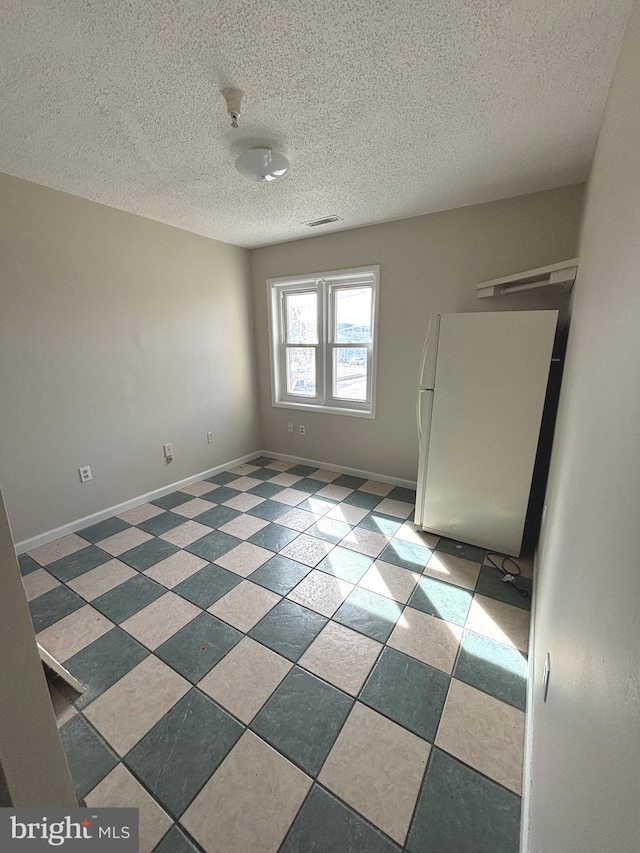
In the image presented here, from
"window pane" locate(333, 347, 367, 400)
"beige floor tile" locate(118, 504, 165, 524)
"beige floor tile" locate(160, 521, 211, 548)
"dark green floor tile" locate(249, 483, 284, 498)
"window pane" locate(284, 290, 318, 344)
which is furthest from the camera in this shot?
"window pane" locate(284, 290, 318, 344)

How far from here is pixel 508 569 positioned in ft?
7.14

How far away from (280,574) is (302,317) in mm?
2787

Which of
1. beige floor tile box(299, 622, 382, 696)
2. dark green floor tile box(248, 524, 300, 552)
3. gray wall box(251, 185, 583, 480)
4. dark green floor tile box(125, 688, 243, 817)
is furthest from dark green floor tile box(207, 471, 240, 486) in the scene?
dark green floor tile box(125, 688, 243, 817)

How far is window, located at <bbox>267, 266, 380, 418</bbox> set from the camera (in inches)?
134

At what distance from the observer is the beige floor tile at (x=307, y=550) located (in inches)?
90.6

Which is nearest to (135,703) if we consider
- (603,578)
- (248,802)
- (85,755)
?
(85,755)

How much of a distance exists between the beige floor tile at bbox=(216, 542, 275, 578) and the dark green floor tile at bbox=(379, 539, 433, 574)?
32.2 inches

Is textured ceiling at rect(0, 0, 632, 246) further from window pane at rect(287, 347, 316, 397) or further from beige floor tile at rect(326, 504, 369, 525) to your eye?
beige floor tile at rect(326, 504, 369, 525)

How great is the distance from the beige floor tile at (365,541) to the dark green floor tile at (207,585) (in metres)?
0.82

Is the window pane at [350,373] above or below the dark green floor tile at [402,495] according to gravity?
above

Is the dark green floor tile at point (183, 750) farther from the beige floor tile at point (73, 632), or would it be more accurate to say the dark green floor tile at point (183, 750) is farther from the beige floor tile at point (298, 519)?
the beige floor tile at point (298, 519)

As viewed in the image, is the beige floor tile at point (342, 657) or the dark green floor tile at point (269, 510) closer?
the beige floor tile at point (342, 657)

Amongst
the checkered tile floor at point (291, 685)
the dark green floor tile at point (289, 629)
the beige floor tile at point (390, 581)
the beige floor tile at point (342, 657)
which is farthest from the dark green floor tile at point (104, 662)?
the beige floor tile at point (390, 581)

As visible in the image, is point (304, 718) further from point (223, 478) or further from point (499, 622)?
point (223, 478)
